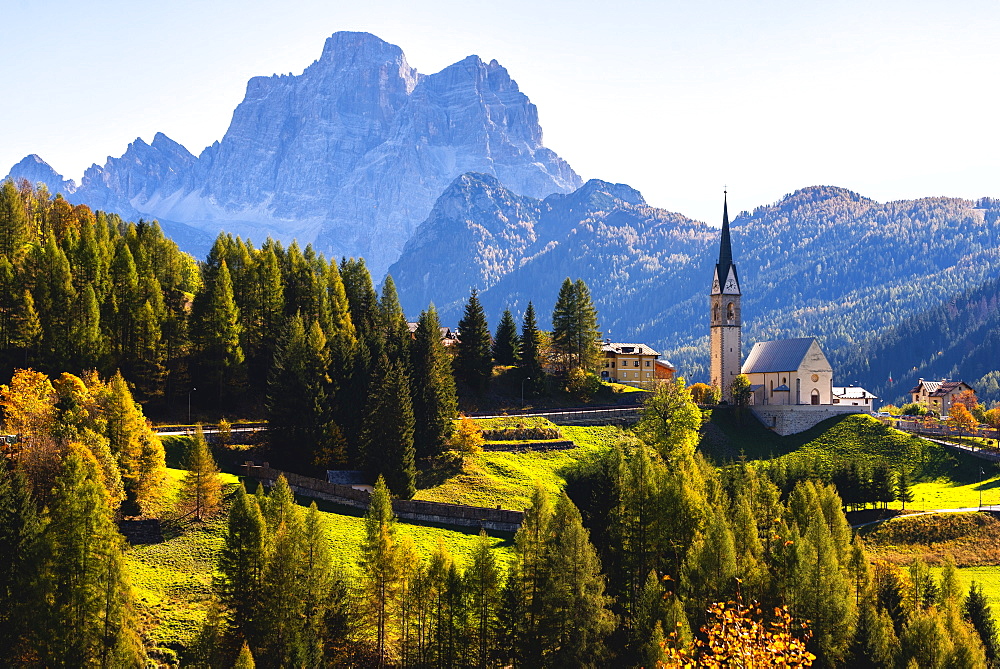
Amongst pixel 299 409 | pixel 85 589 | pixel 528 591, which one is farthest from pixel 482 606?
pixel 299 409

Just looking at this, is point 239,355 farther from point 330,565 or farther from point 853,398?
point 853,398

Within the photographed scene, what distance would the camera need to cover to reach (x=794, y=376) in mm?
123938

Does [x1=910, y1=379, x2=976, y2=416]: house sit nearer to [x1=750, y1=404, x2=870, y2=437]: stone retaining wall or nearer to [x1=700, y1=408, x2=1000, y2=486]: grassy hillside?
[x1=750, y1=404, x2=870, y2=437]: stone retaining wall

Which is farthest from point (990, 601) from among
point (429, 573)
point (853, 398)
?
point (853, 398)

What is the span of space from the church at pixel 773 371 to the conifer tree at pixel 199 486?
75852 millimetres

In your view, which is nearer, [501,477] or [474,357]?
[501,477]

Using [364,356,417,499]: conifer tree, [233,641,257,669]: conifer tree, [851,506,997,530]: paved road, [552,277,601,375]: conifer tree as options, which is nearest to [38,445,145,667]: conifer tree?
[233,641,257,669]: conifer tree

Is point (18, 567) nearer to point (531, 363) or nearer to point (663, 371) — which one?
point (531, 363)

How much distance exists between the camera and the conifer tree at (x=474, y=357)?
11012cm

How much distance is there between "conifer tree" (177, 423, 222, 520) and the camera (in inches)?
2427

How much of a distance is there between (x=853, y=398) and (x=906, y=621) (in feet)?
402

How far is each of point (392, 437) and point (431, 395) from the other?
391 inches

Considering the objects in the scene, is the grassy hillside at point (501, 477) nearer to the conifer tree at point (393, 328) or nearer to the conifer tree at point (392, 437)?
the conifer tree at point (392, 437)

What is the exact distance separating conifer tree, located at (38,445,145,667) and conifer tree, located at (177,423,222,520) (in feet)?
36.6
